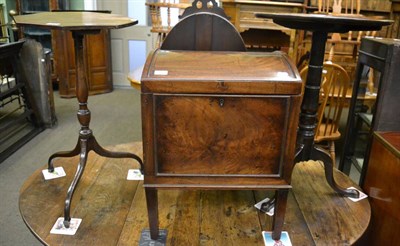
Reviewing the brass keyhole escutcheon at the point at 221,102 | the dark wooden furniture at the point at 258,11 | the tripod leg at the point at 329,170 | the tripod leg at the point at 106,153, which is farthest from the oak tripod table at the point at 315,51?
the dark wooden furniture at the point at 258,11

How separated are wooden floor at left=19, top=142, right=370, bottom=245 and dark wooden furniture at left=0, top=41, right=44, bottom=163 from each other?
5.64ft

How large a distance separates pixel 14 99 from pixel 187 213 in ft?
8.32

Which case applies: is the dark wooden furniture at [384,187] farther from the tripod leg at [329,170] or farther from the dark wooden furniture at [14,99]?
the dark wooden furniture at [14,99]

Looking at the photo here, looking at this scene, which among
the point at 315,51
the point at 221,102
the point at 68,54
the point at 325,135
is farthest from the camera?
the point at 68,54

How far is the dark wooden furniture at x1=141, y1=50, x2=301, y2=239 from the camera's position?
1091 millimetres

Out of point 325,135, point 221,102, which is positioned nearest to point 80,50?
point 221,102

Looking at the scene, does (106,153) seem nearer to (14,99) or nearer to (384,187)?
(384,187)

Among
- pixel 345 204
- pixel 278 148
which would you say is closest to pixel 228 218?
pixel 278 148

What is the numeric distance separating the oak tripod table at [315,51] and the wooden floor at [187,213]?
15cm

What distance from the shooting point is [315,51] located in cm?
133

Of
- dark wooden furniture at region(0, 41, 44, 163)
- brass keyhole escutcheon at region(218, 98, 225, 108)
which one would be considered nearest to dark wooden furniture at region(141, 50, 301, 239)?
brass keyhole escutcheon at region(218, 98, 225, 108)

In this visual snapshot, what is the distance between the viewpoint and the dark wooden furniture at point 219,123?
109cm

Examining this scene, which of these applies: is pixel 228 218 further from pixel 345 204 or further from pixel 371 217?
pixel 371 217

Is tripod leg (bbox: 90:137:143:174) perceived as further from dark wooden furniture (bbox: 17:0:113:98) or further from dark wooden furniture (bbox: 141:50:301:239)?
dark wooden furniture (bbox: 17:0:113:98)
